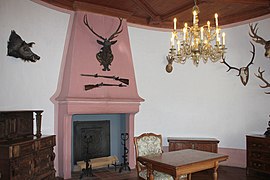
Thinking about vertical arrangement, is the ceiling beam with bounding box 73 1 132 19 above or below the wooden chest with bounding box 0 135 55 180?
above

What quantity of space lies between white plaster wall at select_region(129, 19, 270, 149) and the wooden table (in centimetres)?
225

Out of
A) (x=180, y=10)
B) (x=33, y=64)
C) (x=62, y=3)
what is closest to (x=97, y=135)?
(x=33, y=64)

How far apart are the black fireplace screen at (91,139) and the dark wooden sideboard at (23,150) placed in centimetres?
93

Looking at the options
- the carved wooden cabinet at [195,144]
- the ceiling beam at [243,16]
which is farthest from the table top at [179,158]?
the ceiling beam at [243,16]

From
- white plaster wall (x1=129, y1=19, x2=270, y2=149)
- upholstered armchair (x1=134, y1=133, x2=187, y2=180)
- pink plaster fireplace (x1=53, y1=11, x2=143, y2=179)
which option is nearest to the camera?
upholstered armchair (x1=134, y1=133, x2=187, y2=180)

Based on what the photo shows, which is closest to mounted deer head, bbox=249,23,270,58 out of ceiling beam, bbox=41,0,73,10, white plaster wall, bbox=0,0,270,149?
white plaster wall, bbox=0,0,270,149

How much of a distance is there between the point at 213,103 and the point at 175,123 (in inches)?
38.8

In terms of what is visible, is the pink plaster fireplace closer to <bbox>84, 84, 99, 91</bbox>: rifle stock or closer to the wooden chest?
<bbox>84, 84, 99, 91</bbox>: rifle stock

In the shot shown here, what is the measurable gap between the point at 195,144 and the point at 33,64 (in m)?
3.54

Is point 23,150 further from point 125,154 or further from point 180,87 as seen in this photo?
point 180,87

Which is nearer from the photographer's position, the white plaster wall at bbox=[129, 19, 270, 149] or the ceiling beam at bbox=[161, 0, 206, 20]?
the ceiling beam at bbox=[161, 0, 206, 20]

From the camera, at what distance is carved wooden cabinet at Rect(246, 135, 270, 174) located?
14.8 feet

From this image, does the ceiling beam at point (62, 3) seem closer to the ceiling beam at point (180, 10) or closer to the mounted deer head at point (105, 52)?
the mounted deer head at point (105, 52)

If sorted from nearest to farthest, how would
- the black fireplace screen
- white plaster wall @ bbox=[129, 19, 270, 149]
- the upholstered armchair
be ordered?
the upholstered armchair, the black fireplace screen, white plaster wall @ bbox=[129, 19, 270, 149]
